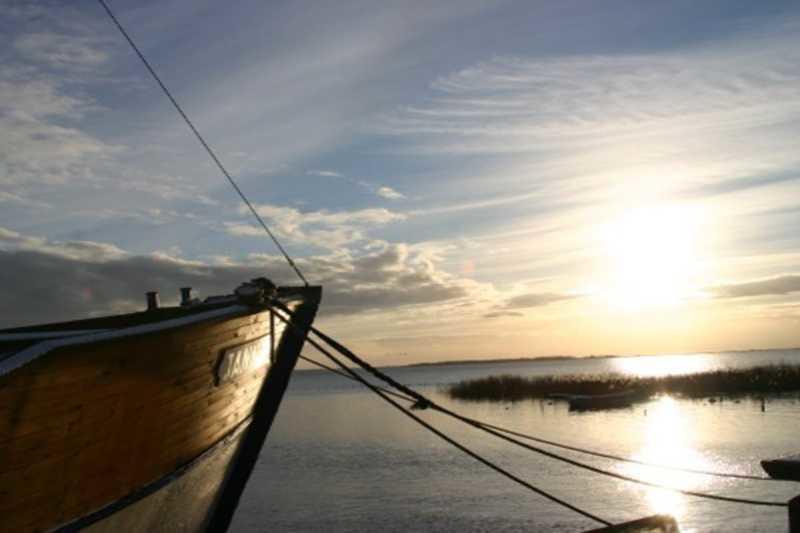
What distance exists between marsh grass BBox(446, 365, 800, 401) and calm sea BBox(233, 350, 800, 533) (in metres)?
6.38

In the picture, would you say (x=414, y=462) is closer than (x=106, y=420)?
No

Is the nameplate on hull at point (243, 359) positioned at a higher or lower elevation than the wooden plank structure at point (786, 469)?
higher

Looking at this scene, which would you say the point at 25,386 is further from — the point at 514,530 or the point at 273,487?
the point at 273,487

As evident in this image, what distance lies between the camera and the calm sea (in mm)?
19547

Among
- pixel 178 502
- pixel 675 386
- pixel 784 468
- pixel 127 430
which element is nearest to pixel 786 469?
pixel 784 468

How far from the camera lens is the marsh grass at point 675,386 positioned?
2219 inches

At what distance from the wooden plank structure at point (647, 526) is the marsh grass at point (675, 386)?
54172 mm

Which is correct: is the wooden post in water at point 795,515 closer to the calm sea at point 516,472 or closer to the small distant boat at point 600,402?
the calm sea at point 516,472

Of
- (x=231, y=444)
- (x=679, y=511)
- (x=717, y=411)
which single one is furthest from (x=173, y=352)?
(x=717, y=411)

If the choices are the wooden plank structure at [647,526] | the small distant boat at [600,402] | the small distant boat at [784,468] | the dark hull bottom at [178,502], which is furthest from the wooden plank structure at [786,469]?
the small distant boat at [600,402]

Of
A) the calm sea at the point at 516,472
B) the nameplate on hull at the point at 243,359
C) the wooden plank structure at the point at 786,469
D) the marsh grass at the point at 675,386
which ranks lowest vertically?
the calm sea at the point at 516,472

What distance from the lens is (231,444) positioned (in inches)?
324

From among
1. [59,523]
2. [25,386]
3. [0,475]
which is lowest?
[59,523]

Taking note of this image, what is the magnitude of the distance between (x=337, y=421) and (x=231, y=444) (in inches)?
1963
